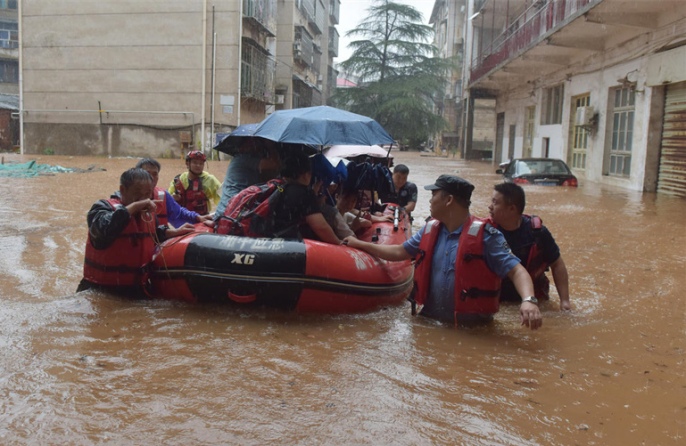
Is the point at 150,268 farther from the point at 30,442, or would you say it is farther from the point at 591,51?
the point at 591,51

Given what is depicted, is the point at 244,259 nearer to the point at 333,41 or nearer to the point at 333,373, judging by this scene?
the point at 333,373

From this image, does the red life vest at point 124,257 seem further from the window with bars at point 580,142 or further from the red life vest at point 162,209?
the window with bars at point 580,142

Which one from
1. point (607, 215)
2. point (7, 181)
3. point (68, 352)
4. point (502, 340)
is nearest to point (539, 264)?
point (502, 340)

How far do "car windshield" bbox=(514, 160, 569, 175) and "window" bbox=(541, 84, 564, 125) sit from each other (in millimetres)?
7424

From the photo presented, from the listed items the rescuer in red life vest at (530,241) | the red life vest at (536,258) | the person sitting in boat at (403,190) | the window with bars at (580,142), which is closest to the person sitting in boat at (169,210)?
the rescuer in red life vest at (530,241)

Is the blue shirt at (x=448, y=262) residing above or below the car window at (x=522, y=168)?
below

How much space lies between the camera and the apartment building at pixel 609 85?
45.0ft

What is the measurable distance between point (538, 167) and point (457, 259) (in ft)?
39.3

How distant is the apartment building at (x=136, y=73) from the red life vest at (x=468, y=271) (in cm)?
2250

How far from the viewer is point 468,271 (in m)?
4.07

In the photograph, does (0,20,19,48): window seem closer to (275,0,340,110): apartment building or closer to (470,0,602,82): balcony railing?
(275,0,340,110): apartment building

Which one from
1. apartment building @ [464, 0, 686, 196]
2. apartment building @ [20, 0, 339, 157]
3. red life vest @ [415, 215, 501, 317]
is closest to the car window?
apartment building @ [464, 0, 686, 196]

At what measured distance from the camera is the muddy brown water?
2797 millimetres

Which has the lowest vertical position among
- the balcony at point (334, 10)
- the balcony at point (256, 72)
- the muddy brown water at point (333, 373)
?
the muddy brown water at point (333, 373)
